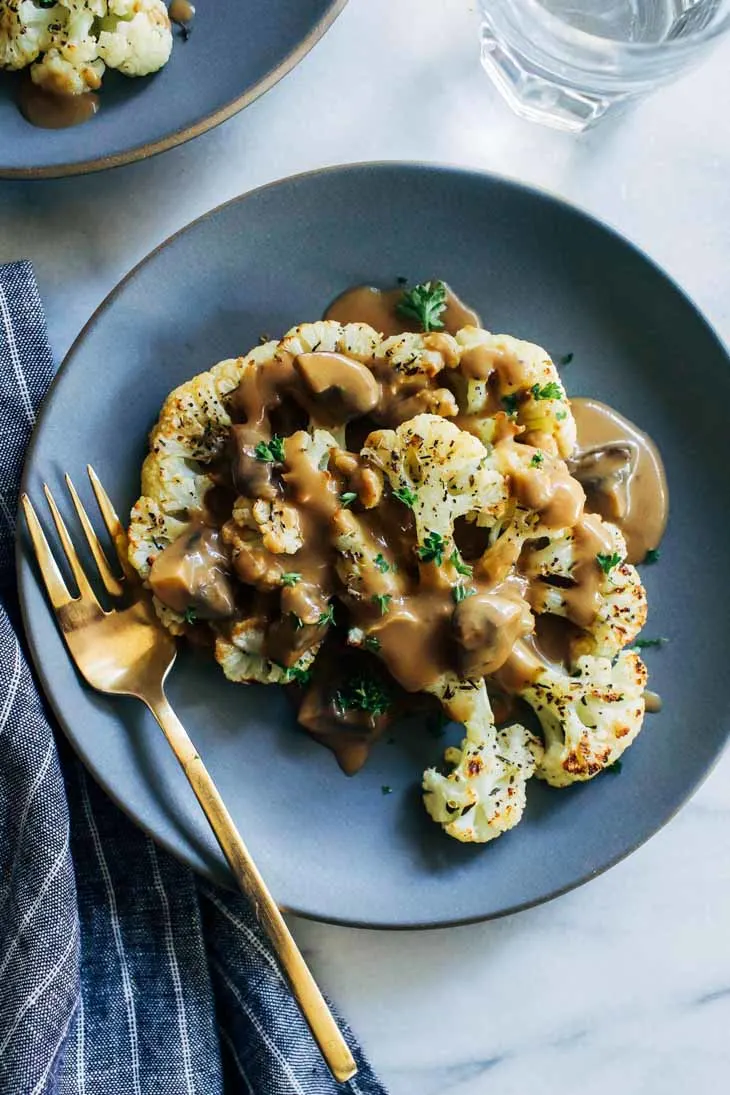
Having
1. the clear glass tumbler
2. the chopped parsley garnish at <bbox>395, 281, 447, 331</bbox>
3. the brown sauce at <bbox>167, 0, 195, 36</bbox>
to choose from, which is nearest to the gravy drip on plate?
the chopped parsley garnish at <bbox>395, 281, 447, 331</bbox>

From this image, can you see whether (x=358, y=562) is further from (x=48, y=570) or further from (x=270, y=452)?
(x=48, y=570)

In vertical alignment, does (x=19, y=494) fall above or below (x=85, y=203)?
below

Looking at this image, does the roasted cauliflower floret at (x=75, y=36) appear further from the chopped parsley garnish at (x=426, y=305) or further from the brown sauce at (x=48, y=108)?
the chopped parsley garnish at (x=426, y=305)

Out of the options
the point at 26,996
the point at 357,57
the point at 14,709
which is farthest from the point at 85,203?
the point at 26,996

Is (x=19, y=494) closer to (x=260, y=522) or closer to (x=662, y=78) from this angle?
(x=260, y=522)

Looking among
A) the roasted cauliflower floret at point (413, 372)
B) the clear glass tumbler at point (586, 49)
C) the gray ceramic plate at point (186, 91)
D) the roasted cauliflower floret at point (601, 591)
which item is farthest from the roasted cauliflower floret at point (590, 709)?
the gray ceramic plate at point (186, 91)
